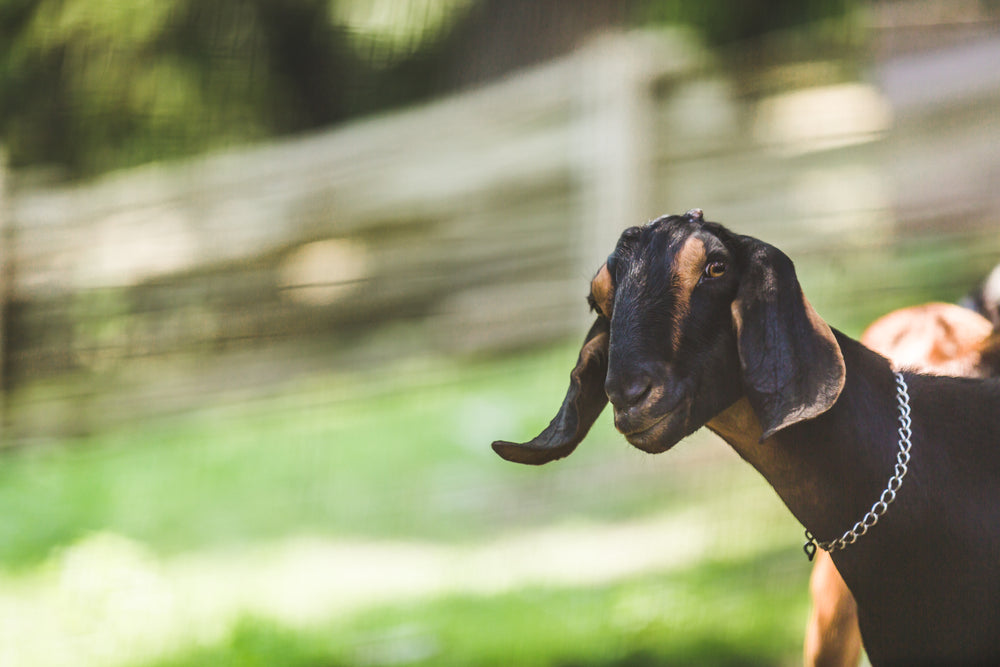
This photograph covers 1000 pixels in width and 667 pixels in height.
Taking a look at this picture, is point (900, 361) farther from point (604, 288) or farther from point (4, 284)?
point (4, 284)

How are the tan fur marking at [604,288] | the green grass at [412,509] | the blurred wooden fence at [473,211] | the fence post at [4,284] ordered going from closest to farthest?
the tan fur marking at [604,288] < the green grass at [412,509] < the fence post at [4,284] < the blurred wooden fence at [473,211]

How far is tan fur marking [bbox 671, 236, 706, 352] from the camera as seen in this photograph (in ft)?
5.24

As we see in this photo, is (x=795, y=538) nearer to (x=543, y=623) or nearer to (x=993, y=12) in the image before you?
(x=543, y=623)

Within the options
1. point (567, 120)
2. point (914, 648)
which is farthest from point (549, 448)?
point (567, 120)

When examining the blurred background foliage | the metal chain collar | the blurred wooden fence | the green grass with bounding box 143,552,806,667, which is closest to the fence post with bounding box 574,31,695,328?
the blurred wooden fence

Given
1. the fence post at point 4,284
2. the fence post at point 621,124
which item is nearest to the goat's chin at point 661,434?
the fence post at point 621,124

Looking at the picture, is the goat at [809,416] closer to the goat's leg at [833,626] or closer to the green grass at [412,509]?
the goat's leg at [833,626]

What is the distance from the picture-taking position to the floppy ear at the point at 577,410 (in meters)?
1.74

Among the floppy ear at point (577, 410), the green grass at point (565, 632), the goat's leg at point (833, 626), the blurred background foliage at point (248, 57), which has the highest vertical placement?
the blurred background foliage at point (248, 57)

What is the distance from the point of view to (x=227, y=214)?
6441 millimetres

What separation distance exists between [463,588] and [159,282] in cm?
296

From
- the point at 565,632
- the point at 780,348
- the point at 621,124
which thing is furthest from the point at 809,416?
the point at 621,124

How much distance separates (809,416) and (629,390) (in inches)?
10.3

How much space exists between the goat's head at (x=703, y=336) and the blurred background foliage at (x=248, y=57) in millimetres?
4946
